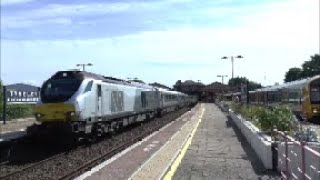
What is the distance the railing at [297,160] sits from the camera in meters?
8.30

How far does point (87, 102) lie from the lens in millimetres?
21453

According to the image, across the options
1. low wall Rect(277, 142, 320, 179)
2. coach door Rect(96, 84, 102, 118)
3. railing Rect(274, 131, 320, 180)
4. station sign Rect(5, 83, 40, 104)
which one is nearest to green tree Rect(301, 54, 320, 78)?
station sign Rect(5, 83, 40, 104)

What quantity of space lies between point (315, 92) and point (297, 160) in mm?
27570

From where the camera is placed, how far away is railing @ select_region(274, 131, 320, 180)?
8305 millimetres

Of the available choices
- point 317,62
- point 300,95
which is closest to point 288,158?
point 300,95

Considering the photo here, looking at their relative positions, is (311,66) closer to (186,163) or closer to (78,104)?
(78,104)

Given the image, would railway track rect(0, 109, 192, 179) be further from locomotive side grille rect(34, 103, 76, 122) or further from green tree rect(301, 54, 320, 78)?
green tree rect(301, 54, 320, 78)

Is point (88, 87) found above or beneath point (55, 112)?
above

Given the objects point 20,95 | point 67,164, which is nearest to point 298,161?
point 67,164

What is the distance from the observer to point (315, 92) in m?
36.7

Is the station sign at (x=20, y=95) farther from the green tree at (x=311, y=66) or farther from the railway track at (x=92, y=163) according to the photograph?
the green tree at (x=311, y=66)

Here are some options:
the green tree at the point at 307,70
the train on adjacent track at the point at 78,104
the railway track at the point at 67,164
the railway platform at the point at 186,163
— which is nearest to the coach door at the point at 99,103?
the train on adjacent track at the point at 78,104

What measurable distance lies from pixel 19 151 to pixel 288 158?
12427 millimetres

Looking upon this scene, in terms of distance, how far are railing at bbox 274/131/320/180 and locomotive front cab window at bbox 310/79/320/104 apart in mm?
24215
